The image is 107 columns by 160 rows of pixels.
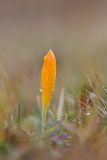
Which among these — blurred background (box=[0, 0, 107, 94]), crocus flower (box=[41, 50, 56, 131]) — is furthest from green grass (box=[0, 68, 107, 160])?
blurred background (box=[0, 0, 107, 94])

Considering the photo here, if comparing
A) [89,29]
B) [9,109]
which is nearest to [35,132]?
[9,109]

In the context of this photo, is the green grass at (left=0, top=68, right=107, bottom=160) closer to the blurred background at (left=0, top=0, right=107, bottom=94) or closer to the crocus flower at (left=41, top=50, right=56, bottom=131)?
the crocus flower at (left=41, top=50, right=56, bottom=131)

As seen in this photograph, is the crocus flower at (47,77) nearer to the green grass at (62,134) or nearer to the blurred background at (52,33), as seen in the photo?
the green grass at (62,134)

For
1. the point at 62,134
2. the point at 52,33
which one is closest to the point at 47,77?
the point at 62,134

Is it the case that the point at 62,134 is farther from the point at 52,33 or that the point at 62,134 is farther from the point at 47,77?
the point at 52,33

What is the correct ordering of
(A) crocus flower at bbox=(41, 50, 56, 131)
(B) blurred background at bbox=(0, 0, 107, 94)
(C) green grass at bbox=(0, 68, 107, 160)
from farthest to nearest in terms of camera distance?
(B) blurred background at bbox=(0, 0, 107, 94)
(A) crocus flower at bbox=(41, 50, 56, 131)
(C) green grass at bbox=(0, 68, 107, 160)

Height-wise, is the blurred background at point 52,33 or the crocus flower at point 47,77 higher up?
the crocus flower at point 47,77

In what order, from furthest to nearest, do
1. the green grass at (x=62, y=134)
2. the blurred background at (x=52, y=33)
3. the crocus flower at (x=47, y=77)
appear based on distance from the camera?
1. the blurred background at (x=52, y=33)
2. the crocus flower at (x=47, y=77)
3. the green grass at (x=62, y=134)

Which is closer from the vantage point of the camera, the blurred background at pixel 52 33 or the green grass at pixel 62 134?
the green grass at pixel 62 134

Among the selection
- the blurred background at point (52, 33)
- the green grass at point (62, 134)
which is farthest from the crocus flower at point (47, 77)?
the blurred background at point (52, 33)

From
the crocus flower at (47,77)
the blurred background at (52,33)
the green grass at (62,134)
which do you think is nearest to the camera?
the green grass at (62,134)
